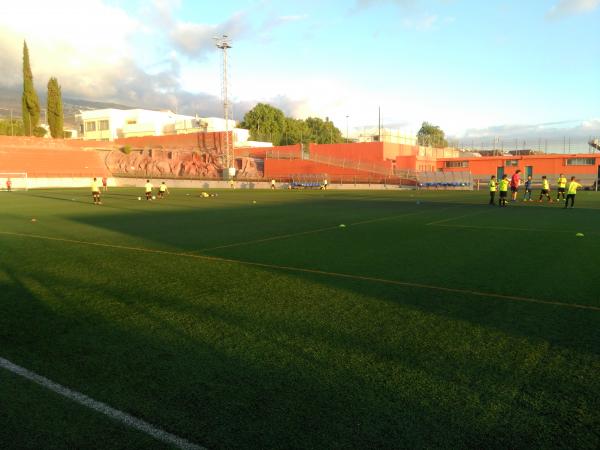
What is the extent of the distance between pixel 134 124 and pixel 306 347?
92.2 metres

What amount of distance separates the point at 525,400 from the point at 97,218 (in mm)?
18570

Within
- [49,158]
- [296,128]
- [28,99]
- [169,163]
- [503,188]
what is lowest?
[503,188]

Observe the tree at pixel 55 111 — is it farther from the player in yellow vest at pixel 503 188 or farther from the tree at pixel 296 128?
the player in yellow vest at pixel 503 188

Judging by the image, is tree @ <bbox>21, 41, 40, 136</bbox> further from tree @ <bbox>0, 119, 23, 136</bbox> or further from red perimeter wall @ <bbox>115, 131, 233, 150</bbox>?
red perimeter wall @ <bbox>115, 131, 233, 150</bbox>

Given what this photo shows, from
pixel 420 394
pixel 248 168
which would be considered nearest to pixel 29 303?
pixel 420 394

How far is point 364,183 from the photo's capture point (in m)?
51.1

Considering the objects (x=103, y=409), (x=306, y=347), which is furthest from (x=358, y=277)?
(x=103, y=409)

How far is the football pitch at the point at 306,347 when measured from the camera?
3232mm

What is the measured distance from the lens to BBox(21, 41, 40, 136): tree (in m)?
68.6

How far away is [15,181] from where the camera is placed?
5325cm

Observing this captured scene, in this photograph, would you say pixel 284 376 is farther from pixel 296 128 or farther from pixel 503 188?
pixel 296 128

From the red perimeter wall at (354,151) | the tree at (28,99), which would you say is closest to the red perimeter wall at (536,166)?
the red perimeter wall at (354,151)

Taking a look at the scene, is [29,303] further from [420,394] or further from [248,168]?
[248,168]

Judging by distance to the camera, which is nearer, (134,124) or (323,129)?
(134,124)
